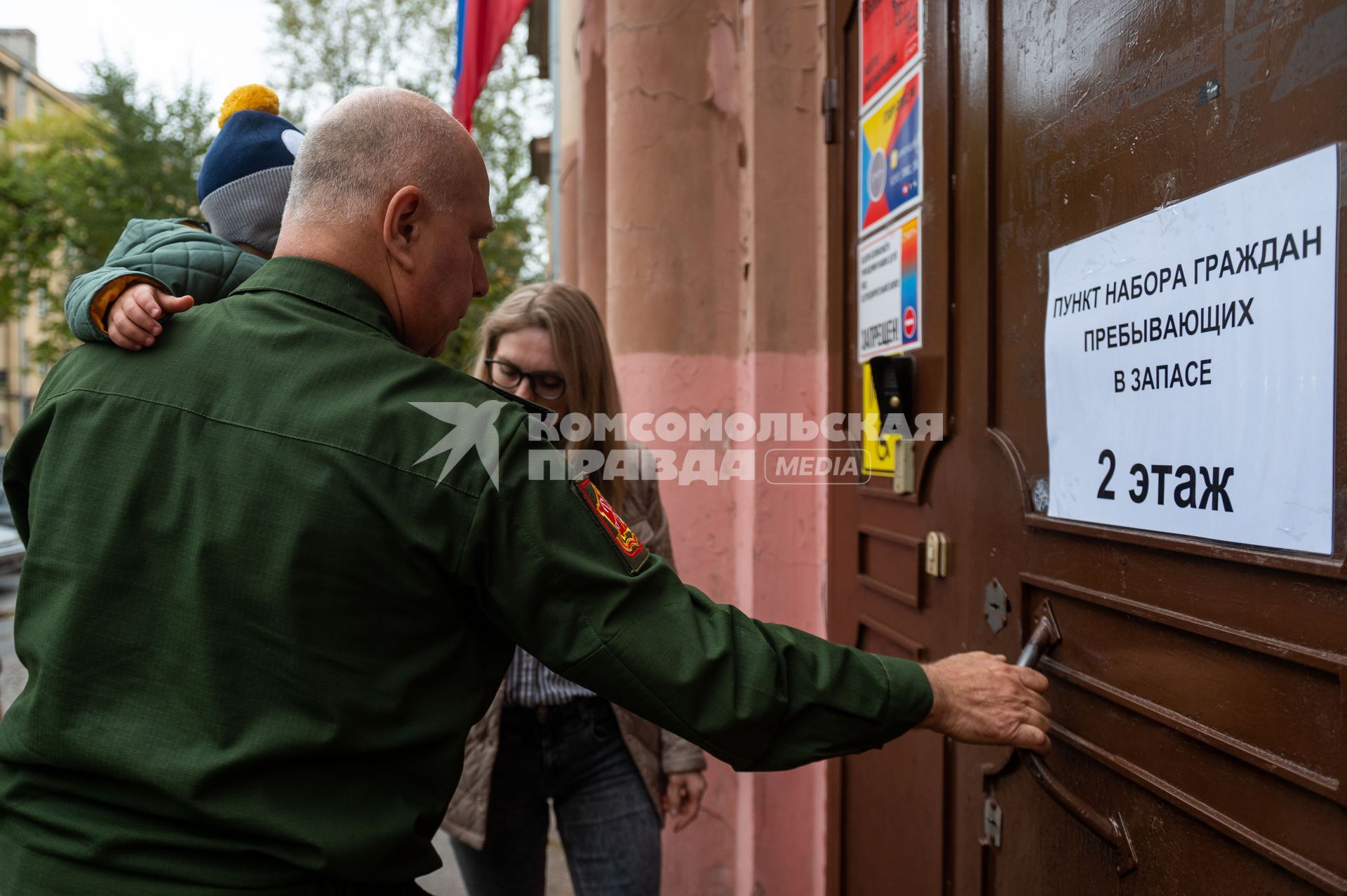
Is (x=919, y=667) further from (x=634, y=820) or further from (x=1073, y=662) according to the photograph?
→ (x=634, y=820)

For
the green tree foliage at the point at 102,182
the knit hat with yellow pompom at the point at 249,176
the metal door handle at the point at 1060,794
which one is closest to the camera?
the metal door handle at the point at 1060,794

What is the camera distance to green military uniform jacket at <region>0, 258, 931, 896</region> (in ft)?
3.73

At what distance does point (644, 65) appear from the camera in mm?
3357

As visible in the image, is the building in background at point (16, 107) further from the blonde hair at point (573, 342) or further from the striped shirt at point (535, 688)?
the striped shirt at point (535, 688)

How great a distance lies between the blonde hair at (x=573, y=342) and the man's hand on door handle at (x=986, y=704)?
3.48ft

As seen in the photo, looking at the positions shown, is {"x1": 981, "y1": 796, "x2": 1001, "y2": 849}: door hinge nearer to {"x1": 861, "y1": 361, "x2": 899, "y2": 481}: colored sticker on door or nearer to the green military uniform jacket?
{"x1": 861, "y1": 361, "x2": 899, "y2": 481}: colored sticker on door

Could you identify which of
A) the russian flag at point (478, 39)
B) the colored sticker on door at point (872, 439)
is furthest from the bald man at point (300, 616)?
the russian flag at point (478, 39)

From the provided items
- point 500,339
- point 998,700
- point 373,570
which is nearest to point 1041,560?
point 998,700

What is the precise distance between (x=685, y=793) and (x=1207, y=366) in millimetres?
1581

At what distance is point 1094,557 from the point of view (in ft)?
5.29

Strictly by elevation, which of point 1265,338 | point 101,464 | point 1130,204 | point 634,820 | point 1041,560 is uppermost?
point 1130,204

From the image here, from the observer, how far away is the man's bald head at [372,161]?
4.41 ft

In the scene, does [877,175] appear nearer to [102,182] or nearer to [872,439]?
[872,439]

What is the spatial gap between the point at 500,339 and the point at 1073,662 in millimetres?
1534
